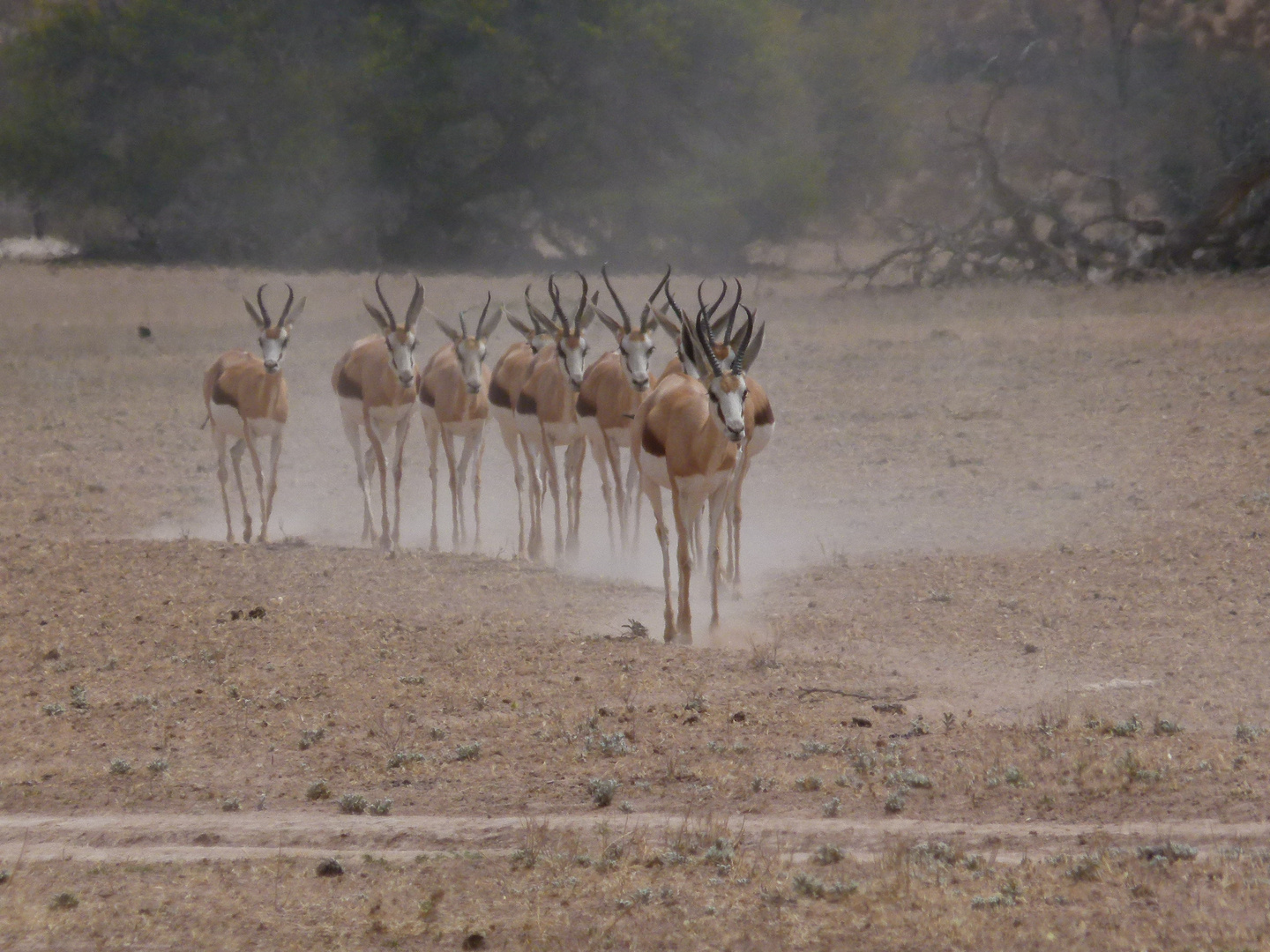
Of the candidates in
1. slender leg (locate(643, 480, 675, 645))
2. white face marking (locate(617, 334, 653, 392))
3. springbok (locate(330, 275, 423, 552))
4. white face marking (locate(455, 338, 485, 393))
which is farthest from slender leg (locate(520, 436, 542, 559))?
slender leg (locate(643, 480, 675, 645))

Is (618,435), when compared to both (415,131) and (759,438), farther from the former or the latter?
(415,131)

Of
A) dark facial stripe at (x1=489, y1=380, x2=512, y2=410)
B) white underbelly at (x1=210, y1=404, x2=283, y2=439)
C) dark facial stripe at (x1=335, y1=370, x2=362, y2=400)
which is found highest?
dark facial stripe at (x1=335, y1=370, x2=362, y2=400)

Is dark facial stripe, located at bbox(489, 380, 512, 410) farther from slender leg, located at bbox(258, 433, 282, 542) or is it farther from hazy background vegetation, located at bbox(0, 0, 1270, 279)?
hazy background vegetation, located at bbox(0, 0, 1270, 279)

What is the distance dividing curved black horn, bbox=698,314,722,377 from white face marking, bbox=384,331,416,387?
4.32 metres

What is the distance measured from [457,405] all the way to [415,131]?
2539 centimetres

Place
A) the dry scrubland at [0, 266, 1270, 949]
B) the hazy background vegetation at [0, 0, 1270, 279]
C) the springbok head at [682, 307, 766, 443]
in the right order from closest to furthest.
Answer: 1. the dry scrubland at [0, 266, 1270, 949]
2. the springbok head at [682, 307, 766, 443]
3. the hazy background vegetation at [0, 0, 1270, 279]

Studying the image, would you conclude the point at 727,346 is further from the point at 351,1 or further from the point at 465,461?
the point at 351,1

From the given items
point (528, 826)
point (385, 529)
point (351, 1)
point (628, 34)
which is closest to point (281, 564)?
point (385, 529)

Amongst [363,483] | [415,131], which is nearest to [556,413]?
[363,483]

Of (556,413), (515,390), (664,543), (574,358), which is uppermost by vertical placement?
(574,358)

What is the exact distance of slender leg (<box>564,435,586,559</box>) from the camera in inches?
570

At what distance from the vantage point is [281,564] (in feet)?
40.8

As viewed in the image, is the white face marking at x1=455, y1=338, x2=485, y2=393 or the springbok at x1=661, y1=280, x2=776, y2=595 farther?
the white face marking at x1=455, y1=338, x2=485, y2=393

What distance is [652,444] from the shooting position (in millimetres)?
10844
